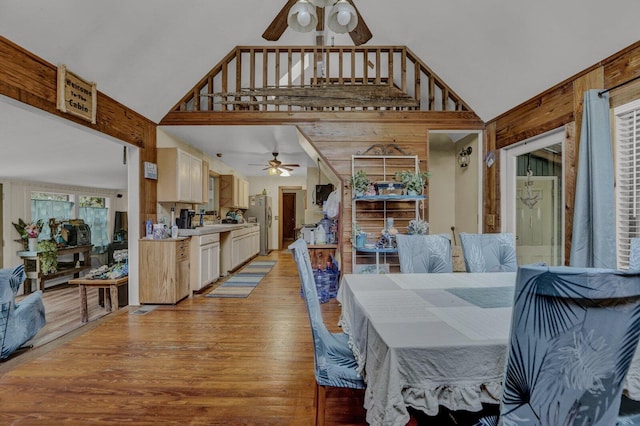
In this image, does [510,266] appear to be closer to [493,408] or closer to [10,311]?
[493,408]

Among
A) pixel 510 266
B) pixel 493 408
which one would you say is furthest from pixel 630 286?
pixel 510 266

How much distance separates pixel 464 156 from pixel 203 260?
4290 millimetres

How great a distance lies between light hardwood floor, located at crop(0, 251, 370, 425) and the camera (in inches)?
71.7

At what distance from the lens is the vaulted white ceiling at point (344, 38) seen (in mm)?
2334

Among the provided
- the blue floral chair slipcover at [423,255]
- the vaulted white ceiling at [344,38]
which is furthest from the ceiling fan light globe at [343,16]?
the blue floral chair slipcover at [423,255]

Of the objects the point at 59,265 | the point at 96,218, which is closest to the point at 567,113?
the point at 59,265

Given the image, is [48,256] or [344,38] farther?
[48,256]

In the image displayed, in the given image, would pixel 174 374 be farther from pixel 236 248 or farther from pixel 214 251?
pixel 236 248

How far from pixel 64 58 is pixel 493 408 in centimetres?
398

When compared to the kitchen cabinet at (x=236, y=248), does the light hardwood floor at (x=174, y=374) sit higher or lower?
lower

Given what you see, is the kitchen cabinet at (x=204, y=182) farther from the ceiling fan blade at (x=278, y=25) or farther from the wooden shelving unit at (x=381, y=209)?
the ceiling fan blade at (x=278, y=25)

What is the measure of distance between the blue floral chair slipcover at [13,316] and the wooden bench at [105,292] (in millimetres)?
735

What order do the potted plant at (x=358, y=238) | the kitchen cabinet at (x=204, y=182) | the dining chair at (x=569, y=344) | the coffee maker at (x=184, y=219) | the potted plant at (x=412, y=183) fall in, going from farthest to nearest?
1. the kitchen cabinet at (x=204, y=182)
2. the coffee maker at (x=184, y=219)
3. the potted plant at (x=358, y=238)
4. the potted plant at (x=412, y=183)
5. the dining chair at (x=569, y=344)

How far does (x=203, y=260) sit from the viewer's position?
457 centimetres
